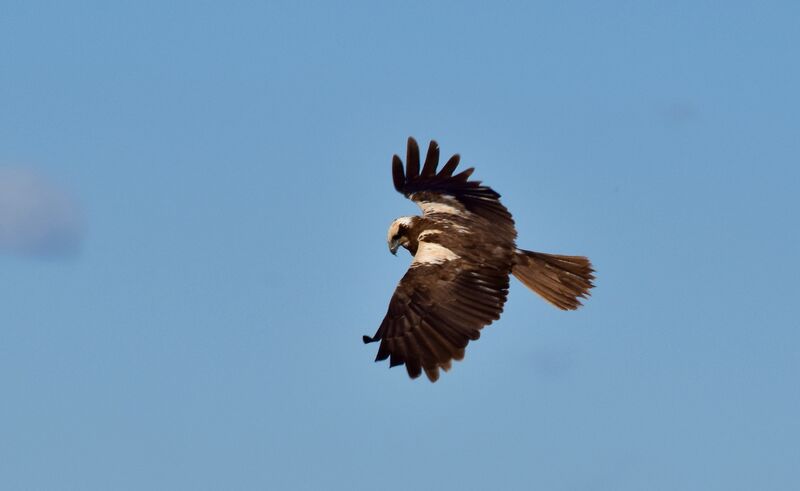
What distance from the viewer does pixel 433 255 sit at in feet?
61.8

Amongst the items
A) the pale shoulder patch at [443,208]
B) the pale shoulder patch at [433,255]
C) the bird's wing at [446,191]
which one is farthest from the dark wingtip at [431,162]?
the pale shoulder patch at [433,255]

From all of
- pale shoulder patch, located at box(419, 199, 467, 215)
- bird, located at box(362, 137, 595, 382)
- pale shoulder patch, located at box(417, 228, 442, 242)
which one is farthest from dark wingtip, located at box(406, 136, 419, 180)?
pale shoulder patch, located at box(417, 228, 442, 242)

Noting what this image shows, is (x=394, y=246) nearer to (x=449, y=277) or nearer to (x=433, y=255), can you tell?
(x=433, y=255)

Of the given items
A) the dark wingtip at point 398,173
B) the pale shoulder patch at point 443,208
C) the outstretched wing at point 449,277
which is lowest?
the outstretched wing at point 449,277

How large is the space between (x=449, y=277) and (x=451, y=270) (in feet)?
0.44

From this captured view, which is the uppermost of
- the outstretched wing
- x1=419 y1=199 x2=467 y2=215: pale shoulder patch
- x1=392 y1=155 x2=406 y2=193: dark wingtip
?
x1=392 y1=155 x2=406 y2=193: dark wingtip

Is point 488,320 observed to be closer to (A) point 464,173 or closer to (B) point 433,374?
(B) point 433,374

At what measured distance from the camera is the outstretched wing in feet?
57.9

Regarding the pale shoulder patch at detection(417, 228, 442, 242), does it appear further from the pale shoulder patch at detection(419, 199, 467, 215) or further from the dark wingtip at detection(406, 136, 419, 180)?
the dark wingtip at detection(406, 136, 419, 180)

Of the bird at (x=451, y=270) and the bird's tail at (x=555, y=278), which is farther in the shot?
the bird's tail at (x=555, y=278)

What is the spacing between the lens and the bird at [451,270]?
1770cm

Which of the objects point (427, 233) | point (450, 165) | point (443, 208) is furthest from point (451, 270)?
point (450, 165)

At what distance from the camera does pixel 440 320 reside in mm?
17875

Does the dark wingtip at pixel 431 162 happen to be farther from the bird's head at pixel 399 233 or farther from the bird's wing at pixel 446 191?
the bird's head at pixel 399 233
